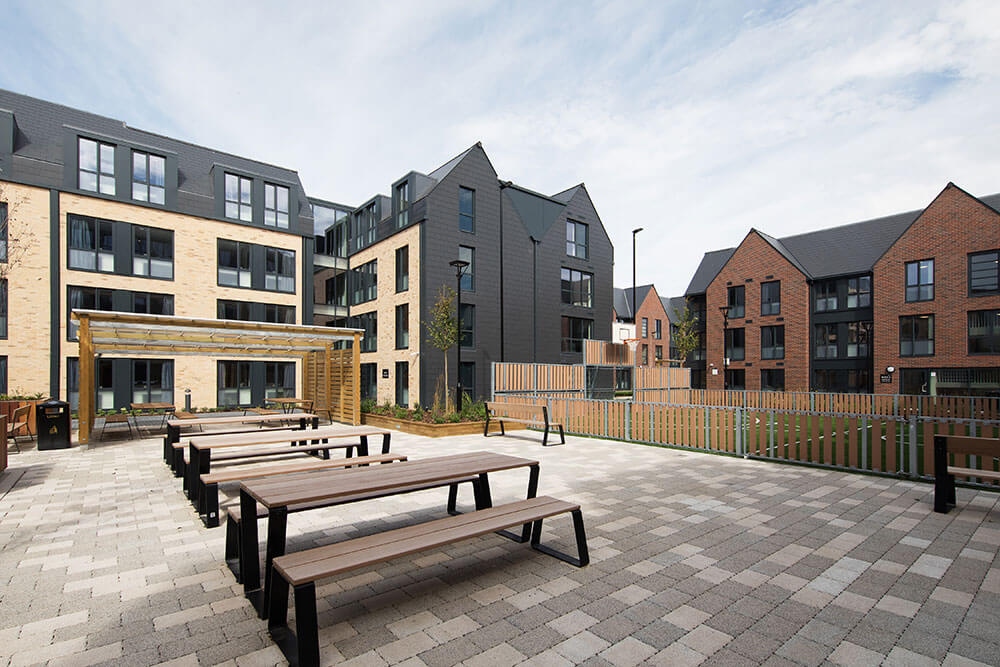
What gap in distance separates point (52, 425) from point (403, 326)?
13871 millimetres

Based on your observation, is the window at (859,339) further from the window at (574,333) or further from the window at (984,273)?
the window at (574,333)

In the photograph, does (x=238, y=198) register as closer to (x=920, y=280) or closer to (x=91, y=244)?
(x=91, y=244)

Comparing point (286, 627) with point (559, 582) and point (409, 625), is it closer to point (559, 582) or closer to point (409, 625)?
point (409, 625)

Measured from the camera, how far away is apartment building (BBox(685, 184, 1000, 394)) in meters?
26.8

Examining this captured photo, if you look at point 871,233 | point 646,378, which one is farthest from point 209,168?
point 871,233

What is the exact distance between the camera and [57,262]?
20016 mm

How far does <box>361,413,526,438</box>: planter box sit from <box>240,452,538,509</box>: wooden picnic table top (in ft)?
27.9

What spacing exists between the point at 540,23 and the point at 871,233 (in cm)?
3509

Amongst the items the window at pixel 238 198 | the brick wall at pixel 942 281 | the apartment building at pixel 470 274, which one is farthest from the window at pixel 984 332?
the window at pixel 238 198

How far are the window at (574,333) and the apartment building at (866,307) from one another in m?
13.7

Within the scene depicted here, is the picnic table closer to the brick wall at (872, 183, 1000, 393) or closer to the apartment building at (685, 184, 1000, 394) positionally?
the apartment building at (685, 184, 1000, 394)

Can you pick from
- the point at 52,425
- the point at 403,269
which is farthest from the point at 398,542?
the point at 403,269

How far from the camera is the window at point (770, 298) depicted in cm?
3462

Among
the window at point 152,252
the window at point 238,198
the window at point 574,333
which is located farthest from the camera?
the window at point 574,333
